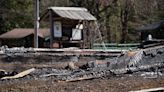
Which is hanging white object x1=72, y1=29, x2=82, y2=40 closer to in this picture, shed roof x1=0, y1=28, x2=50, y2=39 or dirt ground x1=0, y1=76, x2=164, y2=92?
shed roof x1=0, y1=28, x2=50, y2=39

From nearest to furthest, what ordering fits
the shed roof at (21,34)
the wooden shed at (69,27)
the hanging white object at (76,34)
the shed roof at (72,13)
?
the shed roof at (72,13)
the wooden shed at (69,27)
the hanging white object at (76,34)
the shed roof at (21,34)

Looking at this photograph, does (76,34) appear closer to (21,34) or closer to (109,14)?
(21,34)

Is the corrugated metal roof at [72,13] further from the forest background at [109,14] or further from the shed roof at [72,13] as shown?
the forest background at [109,14]

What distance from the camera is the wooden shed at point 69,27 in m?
39.8

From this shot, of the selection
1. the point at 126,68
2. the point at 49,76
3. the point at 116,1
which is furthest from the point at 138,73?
the point at 116,1

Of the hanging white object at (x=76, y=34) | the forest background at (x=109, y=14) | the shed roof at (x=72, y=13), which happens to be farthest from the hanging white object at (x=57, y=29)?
the forest background at (x=109, y=14)

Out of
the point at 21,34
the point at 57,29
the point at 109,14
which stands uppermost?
the point at 57,29

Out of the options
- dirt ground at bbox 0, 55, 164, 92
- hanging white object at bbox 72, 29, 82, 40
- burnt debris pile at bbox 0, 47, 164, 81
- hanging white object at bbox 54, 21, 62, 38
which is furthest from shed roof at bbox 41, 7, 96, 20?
dirt ground at bbox 0, 55, 164, 92

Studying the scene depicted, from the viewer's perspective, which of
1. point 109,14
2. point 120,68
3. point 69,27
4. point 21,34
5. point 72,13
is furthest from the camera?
point 109,14

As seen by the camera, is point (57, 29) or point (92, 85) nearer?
point (92, 85)

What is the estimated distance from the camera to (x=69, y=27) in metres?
41.5

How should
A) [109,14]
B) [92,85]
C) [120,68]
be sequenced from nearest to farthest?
[92,85], [120,68], [109,14]

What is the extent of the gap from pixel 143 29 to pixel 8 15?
17601 mm

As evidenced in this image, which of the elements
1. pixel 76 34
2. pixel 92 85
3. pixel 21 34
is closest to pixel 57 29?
pixel 76 34
